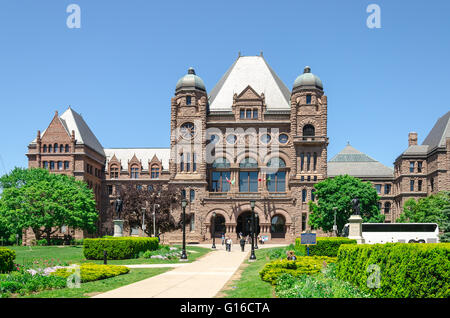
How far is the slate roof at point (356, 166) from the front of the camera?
3600 inches

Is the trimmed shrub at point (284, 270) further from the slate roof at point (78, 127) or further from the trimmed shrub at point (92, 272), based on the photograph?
the slate roof at point (78, 127)

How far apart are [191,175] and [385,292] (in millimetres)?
63801

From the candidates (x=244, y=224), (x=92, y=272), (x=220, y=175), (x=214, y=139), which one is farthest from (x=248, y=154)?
(x=92, y=272)

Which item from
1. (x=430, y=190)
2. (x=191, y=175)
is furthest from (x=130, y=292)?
(x=430, y=190)

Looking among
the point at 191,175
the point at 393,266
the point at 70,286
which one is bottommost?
the point at 70,286

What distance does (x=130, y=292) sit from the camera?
1767 cm

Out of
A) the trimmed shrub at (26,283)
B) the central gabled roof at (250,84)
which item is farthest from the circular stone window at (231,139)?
the trimmed shrub at (26,283)

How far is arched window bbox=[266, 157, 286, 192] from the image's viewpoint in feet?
257

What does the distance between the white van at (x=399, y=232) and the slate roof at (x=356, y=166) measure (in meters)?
38.9

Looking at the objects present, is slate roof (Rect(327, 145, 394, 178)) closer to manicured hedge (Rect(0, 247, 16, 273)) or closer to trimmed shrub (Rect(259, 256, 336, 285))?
trimmed shrub (Rect(259, 256, 336, 285))

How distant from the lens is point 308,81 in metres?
77.1
